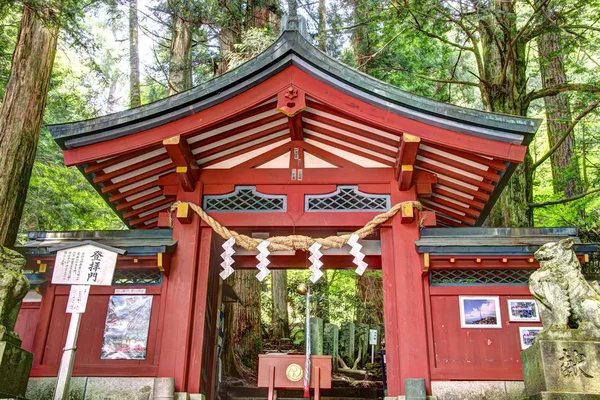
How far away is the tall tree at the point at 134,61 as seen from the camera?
14.0 m

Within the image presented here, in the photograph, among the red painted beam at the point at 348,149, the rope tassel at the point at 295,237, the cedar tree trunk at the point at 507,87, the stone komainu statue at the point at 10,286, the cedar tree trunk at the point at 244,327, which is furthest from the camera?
the cedar tree trunk at the point at 244,327

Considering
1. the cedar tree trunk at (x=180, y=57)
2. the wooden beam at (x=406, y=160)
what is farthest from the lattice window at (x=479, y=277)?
the cedar tree trunk at (x=180, y=57)

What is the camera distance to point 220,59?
13.0 m

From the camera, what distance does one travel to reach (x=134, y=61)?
14.8m

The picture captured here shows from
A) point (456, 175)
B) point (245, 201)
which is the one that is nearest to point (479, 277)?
point (456, 175)

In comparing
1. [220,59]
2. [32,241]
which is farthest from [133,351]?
[220,59]

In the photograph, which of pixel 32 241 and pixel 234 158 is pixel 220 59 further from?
pixel 32 241

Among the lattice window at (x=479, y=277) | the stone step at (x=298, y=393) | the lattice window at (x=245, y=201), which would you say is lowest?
the stone step at (x=298, y=393)

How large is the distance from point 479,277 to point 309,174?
2.65 meters

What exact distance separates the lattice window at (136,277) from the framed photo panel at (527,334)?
4664 mm

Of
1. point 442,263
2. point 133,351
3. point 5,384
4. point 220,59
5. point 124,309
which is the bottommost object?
point 5,384

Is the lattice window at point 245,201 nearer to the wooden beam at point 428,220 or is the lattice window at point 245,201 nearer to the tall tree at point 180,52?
the wooden beam at point 428,220

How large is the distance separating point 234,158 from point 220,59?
6823 mm

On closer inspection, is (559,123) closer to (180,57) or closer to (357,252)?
(357,252)
